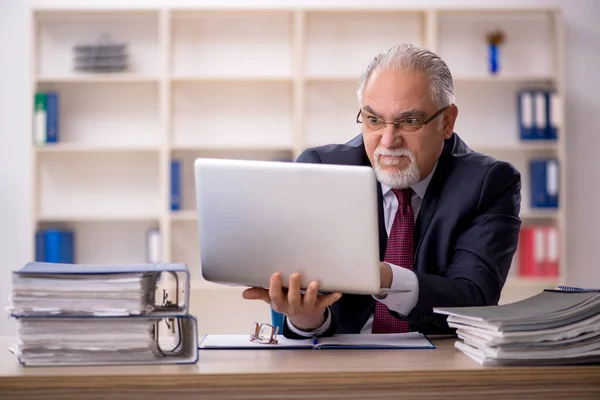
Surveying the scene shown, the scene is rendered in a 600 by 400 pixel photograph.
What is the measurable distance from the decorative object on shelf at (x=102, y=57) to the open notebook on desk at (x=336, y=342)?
3.30 m

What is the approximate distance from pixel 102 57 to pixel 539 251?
2683 mm

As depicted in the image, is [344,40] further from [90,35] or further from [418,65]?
[418,65]

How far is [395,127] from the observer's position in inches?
75.7

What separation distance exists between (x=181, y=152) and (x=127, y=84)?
501 mm

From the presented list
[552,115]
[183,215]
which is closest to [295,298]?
[183,215]

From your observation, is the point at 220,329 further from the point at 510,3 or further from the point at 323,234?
the point at 323,234

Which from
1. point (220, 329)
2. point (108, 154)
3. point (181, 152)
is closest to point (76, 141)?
point (108, 154)

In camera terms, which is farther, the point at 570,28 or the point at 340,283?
the point at 570,28

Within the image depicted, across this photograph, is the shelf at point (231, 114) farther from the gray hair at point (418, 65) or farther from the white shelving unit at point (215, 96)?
the gray hair at point (418, 65)

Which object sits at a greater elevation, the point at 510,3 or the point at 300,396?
the point at 510,3

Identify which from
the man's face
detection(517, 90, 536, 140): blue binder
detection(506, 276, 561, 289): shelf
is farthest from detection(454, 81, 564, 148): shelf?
the man's face

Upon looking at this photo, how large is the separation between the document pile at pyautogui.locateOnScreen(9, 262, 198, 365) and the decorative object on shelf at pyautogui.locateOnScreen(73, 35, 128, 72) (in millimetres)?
3489

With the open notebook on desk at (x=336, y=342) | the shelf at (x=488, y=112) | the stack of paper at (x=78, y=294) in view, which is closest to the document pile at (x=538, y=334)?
the open notebook on desk at (x=336, y=342)

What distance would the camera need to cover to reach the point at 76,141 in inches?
191
